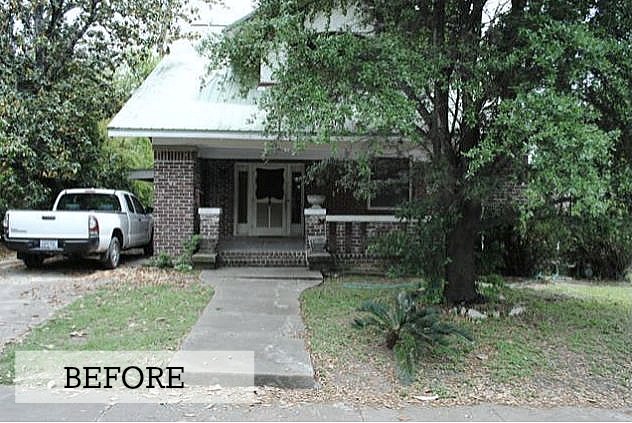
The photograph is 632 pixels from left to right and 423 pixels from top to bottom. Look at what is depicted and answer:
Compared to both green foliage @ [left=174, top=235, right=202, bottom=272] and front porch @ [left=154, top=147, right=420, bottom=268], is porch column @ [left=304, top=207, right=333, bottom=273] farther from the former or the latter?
green foliage @ [left=174, top=235, right=202, bottom=272]

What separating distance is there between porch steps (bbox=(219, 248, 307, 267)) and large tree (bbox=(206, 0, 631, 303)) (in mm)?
4800

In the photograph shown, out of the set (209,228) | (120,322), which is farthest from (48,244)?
(120,322)

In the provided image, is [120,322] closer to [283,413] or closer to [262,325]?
[262,325]

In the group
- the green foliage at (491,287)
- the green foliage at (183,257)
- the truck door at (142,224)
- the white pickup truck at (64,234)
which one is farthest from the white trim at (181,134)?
the green foliage at (491,287)

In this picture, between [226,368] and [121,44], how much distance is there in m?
15.7

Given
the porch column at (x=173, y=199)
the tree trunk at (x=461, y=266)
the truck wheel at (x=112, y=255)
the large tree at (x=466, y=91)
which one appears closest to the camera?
the large tree at (x=466, y=91)

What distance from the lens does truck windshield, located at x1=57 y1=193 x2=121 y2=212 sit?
13.7 m

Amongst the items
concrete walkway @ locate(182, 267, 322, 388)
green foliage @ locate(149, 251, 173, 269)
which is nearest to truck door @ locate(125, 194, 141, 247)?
green foliage @ locate(149, 251, 173, 269)

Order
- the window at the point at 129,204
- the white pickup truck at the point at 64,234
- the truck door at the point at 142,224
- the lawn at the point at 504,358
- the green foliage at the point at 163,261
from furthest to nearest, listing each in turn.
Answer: the truck door at the point at 142,224 < the window at the point at 129,204 < the green foliage at the point at 163,261 < the white pickup truck at the point at 64,234 < the lawn at the point at 504,358

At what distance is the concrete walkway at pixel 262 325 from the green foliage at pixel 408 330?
89cm

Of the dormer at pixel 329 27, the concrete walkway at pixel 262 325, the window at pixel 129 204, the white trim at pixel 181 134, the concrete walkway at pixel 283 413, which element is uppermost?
the dormer at pixel 329 27

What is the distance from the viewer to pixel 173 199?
12773 mm

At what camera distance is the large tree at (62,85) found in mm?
15469

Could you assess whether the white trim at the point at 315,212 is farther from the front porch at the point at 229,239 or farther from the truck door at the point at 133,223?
the truck door at the point at 133,223
